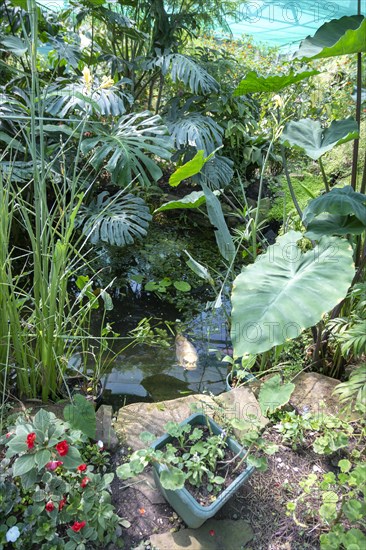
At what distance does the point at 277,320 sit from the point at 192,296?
5.34 ft

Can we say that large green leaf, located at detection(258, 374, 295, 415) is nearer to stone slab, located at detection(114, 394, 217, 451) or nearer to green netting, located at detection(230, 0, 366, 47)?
stone slab, located at detection(114, 394, 217, 451)

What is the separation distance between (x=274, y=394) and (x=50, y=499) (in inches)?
29.7

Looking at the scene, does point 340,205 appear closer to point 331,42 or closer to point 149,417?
point 331,42

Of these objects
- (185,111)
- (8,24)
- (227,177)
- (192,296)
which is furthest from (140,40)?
(192,296)

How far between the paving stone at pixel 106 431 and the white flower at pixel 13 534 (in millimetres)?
408

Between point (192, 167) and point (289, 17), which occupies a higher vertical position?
point (289, 17)

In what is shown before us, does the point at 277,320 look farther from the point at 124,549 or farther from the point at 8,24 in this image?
the point at 8,24

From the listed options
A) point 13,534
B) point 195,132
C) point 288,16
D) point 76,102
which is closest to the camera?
point 13,534

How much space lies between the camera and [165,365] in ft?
7.85

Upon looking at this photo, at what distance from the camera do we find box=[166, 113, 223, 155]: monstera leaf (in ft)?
9.74

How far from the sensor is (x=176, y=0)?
3.78 meters

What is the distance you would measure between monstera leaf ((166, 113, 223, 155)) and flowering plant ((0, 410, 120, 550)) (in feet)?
6.63

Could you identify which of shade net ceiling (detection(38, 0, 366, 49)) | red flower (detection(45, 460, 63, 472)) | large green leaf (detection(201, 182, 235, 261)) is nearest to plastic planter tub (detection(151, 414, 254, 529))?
red flower (detection(45, 460, 63, 472))

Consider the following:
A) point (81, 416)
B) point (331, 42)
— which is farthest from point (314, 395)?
point (331, 42)
